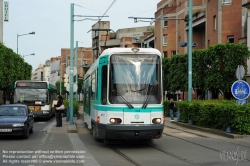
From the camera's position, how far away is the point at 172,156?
12578mm

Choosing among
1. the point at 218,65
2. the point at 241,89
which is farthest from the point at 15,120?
the point at 218,65

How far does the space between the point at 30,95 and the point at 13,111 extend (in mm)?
12782

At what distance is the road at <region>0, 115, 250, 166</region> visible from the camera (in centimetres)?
1135

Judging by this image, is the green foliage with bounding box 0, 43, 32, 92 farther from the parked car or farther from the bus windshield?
the parked car

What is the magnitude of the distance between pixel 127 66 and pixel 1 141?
5915 millimetres

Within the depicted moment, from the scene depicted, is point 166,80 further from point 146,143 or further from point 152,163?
point 152,163

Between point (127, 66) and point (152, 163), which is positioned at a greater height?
point (127, 66)

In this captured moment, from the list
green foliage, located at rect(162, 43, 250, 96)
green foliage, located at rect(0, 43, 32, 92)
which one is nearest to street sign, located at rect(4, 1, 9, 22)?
green foliage, located at rect(0, 43, 32, 92)

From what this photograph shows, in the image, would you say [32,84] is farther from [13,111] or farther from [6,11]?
[6,11]

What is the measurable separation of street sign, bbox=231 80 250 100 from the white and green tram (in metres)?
5.55

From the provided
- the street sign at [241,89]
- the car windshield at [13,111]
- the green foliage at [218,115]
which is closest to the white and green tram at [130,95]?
the car windshield at [13,111]

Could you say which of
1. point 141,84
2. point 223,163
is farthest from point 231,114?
point 223,163

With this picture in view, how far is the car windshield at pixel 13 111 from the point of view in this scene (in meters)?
18.4

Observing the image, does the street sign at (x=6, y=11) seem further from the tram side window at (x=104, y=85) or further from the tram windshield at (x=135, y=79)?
the tram windshield at (x=135, y=79)
